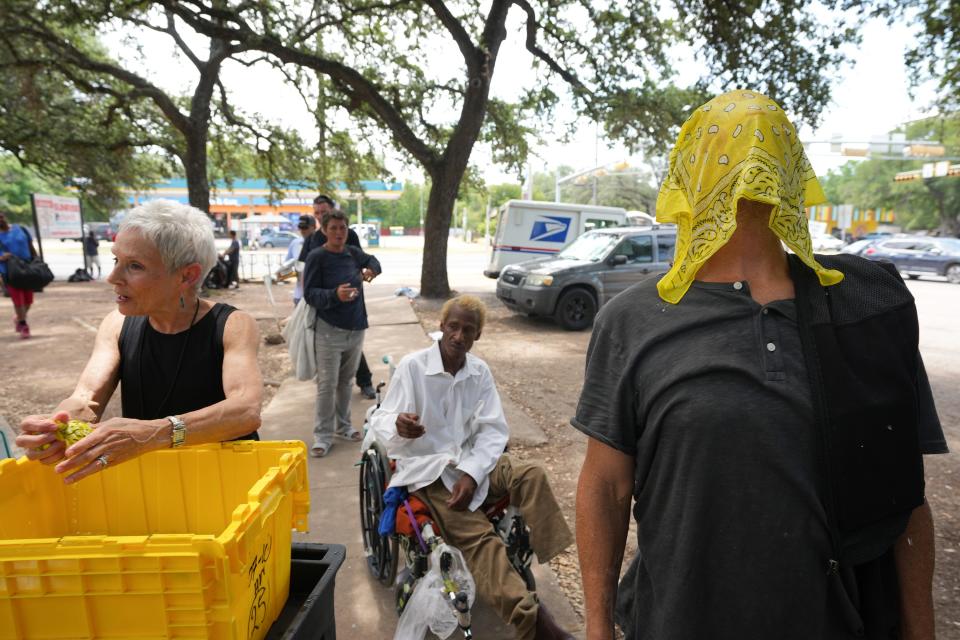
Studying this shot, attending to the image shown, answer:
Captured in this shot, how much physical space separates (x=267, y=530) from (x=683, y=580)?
0.85 metres

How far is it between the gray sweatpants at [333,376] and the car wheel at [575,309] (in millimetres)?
5971

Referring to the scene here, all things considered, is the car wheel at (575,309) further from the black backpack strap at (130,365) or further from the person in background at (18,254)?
the black backpack strap at (130,365)

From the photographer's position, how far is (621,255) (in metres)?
10.8

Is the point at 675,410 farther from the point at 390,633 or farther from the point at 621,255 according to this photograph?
the point at 621,255

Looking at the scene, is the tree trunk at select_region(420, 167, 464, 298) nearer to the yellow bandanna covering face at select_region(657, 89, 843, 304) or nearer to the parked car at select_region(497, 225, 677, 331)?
the parked car at select_region(497, 225, 677, 331)

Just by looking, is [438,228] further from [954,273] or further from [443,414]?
[954,273]

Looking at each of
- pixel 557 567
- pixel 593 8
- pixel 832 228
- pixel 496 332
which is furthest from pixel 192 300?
pixel 832 228

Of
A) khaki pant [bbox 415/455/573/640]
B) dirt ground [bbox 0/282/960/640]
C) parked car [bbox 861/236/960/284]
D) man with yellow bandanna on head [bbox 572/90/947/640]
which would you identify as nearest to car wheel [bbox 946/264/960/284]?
parked car [bbox 861/236/960/284]

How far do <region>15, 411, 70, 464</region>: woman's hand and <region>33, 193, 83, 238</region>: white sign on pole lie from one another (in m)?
19.0

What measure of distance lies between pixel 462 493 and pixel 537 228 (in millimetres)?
13564

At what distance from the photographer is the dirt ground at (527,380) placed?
3.56 m

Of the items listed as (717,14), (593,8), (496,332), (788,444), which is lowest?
(496,332)

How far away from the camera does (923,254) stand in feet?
63.5

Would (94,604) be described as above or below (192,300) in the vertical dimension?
below
